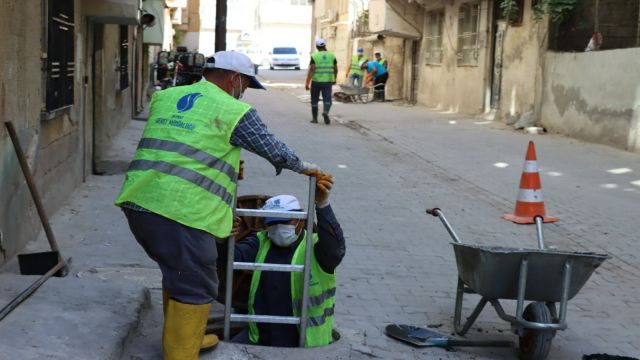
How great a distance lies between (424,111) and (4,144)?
18959mm

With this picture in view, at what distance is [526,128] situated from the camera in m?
18.1

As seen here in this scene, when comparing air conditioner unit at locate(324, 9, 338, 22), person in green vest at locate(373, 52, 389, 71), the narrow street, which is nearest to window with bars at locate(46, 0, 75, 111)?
the narrow street

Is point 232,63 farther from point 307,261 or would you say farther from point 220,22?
point 220,22

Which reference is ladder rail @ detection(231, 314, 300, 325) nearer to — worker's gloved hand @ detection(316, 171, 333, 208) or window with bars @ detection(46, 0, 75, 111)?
worker's gloved hand @ detection(316, 171, 333, 208)

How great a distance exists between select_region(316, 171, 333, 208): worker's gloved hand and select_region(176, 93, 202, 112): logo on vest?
0.76 m

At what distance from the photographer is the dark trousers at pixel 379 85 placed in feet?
92.7

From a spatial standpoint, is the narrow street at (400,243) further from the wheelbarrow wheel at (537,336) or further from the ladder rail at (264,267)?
the ladder rail at (264,267)

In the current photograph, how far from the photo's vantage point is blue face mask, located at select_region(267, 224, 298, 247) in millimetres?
4949

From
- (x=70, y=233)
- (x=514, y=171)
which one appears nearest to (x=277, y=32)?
(x=514, y=171)

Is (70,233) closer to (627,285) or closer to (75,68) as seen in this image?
(75,68)

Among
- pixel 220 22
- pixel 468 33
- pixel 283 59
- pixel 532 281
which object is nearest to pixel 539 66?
pixel 468 33

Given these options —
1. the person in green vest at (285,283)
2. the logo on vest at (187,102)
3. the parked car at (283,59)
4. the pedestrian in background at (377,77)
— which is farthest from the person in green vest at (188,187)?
the parked car at (283,59)

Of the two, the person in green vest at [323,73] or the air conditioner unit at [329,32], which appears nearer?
→ the person in green vest at [323,73]

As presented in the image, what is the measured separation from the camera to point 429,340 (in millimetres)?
5242
